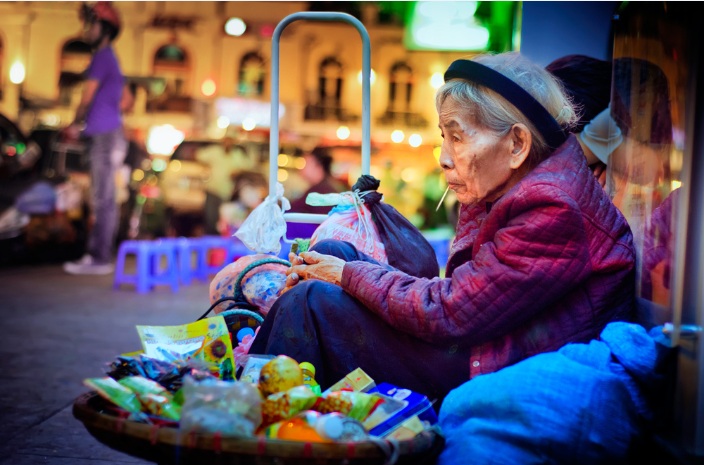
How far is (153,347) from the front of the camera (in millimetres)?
2254

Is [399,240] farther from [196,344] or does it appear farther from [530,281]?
[530,281]

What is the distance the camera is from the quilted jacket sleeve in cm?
195

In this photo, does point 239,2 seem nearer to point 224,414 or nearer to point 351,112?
point 351,112

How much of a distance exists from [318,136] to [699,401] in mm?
17959

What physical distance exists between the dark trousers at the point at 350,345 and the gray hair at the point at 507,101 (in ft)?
2.03

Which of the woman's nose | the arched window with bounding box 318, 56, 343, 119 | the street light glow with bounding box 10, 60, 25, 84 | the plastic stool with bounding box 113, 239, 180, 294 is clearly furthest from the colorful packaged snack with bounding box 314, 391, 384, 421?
the arched window with bounding box 318, 56, 343, 119

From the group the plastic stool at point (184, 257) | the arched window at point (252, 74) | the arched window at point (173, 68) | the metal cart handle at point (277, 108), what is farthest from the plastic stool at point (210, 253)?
the arched window at point (252, 74)

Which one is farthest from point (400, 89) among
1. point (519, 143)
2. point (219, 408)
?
point (219, 408)

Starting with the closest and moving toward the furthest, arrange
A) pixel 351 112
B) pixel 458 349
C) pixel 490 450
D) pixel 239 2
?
1. pixel 490 450
2. pixel 458 349
3. pixel 239 2
4. pixel 351 112

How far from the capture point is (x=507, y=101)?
7.03ft

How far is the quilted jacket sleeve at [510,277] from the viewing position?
195 cm

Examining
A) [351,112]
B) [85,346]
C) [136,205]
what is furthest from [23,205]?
[351,112]

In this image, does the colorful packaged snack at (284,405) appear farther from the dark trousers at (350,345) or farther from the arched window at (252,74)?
the arched window at (252,74)

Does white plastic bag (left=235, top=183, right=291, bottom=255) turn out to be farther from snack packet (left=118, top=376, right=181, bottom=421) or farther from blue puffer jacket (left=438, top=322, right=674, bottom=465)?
blue puffer jacket (left=438, top=322, right=674, bottom=465)
